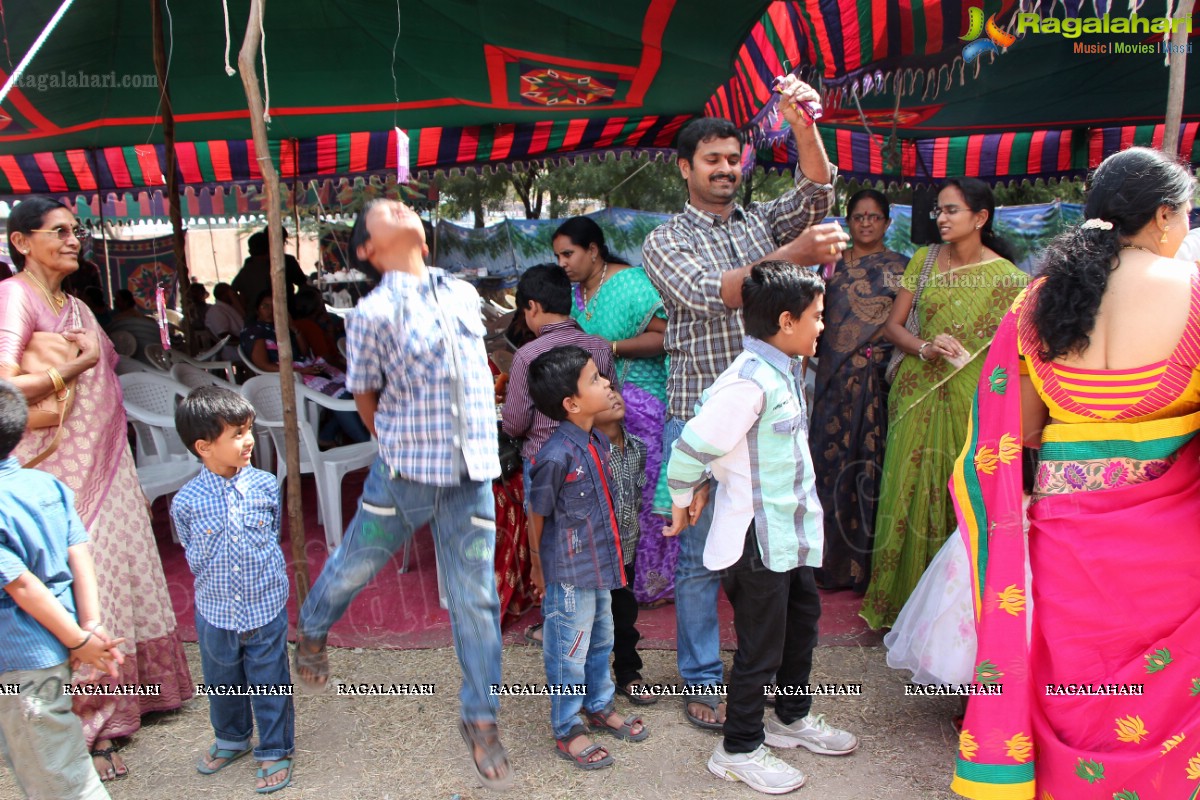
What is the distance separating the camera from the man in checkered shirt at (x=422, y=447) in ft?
6.71

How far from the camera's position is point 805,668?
8.71 feet

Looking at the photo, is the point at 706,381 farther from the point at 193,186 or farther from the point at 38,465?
the point at 193,186

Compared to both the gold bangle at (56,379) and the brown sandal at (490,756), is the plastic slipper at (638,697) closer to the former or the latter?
the brown sandal at (490,756)

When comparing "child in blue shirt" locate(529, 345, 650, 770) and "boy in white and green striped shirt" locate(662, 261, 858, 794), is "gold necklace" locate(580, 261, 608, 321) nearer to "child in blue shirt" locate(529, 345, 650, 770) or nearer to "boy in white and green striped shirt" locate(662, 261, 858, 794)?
"child in blue shirt" locate(529, 345, 650, 770)

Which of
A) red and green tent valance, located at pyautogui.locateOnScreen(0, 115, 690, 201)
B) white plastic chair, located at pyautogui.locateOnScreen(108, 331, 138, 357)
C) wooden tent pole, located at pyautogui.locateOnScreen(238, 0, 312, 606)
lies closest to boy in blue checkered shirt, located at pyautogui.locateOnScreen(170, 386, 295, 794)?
wooden tent pole, located at pyautogui.locateOnScreen(238, 0, 312, 606)

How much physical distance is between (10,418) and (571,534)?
148cm

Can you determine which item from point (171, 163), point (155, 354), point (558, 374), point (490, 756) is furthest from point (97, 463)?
point (155, 354)

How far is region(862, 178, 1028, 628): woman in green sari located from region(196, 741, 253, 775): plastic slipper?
2.41 meters

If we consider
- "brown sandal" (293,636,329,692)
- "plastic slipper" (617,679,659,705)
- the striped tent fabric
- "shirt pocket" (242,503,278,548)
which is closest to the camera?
"brown sandal" (293,636,329,692)

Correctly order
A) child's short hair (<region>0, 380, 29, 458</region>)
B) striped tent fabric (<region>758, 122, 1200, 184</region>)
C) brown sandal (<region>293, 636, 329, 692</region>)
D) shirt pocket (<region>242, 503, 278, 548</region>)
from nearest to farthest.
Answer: child's short hair (<region>0, 380, 29, 458</region>) → brown sandal (<region>293, 636, 329, 692</region>) → shirt pocket (<region>242, 503, 278, 548</region>) → striped tent fabric (<region>758, 122, 1200, 184</region>)

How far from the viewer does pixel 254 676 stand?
254 cm

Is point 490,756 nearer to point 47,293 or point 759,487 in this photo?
point 759,487

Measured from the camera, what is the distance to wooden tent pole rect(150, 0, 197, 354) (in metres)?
4.07

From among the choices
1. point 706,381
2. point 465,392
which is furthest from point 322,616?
point 706,381
